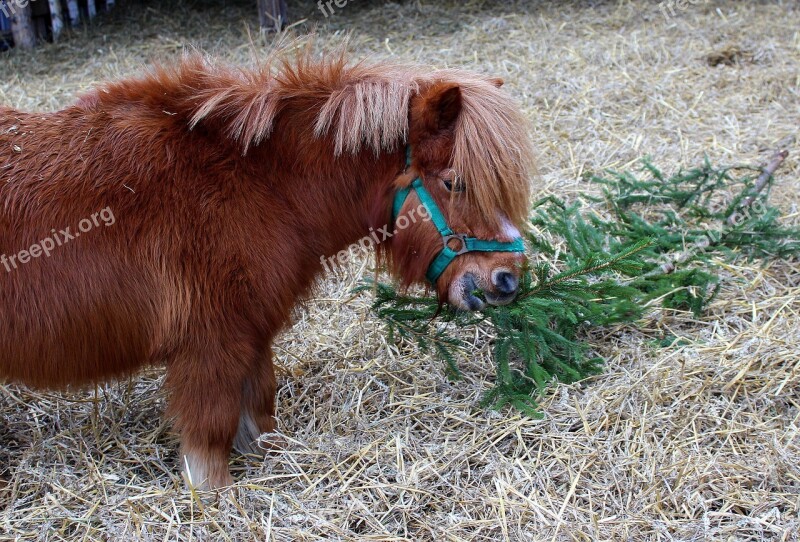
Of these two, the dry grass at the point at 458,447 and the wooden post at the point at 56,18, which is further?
the wooden post at the point at 56,18

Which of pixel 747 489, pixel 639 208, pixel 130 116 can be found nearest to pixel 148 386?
pixel 130 116

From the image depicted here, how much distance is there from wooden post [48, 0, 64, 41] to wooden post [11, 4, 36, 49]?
0.78 feet

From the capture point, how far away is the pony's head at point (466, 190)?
2543mm

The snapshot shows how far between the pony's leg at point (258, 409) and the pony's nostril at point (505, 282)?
98 centimetres

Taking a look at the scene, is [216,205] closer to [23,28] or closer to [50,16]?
[23,28]

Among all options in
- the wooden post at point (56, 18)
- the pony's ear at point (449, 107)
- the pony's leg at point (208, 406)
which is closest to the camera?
the pony's ear at point (449, 107)

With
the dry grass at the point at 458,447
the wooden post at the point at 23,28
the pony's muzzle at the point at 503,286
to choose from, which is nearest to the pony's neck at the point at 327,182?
the pony's muzzle at the point at 503,286

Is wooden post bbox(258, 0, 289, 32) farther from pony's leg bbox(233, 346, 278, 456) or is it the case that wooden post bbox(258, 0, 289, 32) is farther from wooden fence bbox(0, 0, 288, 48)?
pony's leg bbox(233, 346, 278, 456)

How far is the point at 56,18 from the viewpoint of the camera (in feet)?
25.5

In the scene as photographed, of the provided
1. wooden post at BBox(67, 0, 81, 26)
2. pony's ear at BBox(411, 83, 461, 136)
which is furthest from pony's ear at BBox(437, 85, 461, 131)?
wooden post at BBox(67, 0, 81, 26)

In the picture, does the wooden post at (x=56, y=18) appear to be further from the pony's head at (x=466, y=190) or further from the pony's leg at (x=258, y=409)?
the pony's head at (x=466, y=190)

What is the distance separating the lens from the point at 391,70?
2797 millimetres

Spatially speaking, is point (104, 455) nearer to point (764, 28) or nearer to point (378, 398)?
point (378, 398)

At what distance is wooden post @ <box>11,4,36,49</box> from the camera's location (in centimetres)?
743
